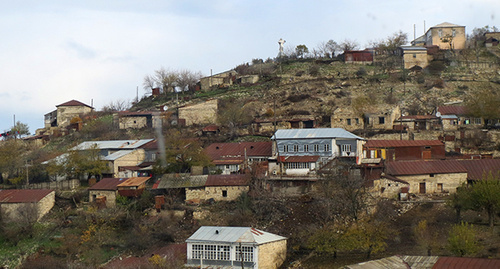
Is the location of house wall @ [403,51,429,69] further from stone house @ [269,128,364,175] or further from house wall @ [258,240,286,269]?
house wall @ [258,240,286,269]

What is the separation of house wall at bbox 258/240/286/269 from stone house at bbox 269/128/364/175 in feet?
27.5

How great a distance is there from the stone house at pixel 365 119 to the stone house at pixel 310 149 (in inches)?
260

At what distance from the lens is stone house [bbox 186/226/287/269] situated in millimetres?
27656

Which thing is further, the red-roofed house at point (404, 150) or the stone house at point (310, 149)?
the red-roofed house at point (404, 150)

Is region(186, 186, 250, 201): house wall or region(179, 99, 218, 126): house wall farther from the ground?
region(179, 99, 218, 126): house wall

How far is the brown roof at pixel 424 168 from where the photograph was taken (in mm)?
34250

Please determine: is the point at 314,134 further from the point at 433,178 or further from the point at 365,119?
the point at 433,178

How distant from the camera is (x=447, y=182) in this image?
3422cm

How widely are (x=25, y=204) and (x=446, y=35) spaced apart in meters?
50.7

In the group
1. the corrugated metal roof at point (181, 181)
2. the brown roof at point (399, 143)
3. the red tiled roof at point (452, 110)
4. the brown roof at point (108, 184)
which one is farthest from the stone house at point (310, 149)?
the red tiled roof at point (452, 110)

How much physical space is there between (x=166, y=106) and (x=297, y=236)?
31080mm

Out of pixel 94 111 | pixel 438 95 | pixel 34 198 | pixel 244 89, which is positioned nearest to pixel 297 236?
pixel 34 198

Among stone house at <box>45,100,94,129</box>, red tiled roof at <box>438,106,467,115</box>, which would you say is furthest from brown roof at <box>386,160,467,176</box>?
stone house at <box>45,100,94,129</box>

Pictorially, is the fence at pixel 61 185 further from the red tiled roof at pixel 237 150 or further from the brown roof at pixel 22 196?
Result: the red tiled roof at pixel 237 150
